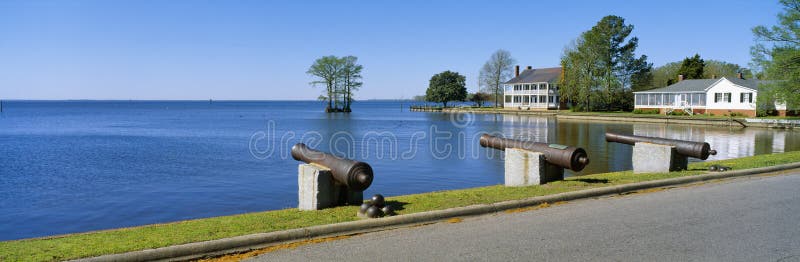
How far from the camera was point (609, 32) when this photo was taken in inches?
3034

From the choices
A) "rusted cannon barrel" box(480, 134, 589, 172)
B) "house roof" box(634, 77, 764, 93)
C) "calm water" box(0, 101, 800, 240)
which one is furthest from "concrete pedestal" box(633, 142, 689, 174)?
"house roof" box(634, 77, 764, 93)

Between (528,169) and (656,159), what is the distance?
14.6 feet

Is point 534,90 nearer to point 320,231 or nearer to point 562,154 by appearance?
point 562,154

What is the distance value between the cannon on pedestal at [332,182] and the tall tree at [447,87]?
107584 millimetres

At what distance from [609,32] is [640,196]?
71968 mm

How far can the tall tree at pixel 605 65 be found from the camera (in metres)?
77.1

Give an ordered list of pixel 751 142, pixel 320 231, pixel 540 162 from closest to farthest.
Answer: pixel 320 231 → pixel 540 162 → pixel 751 142

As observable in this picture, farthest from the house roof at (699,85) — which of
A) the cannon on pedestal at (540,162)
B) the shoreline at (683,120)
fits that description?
the cannon on pedestal at (540,162)

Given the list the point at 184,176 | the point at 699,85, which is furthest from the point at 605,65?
the point at 184,176

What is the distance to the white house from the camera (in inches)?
2397

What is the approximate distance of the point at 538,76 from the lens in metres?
94.3

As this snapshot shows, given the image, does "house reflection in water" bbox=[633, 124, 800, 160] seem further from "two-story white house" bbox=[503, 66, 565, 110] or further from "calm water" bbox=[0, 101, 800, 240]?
"two-story white house" bbox=[503, 66, 565, 110]

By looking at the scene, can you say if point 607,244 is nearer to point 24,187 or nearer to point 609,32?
point 24,187

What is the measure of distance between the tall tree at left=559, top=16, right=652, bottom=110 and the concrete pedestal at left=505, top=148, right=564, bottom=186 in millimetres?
67732
